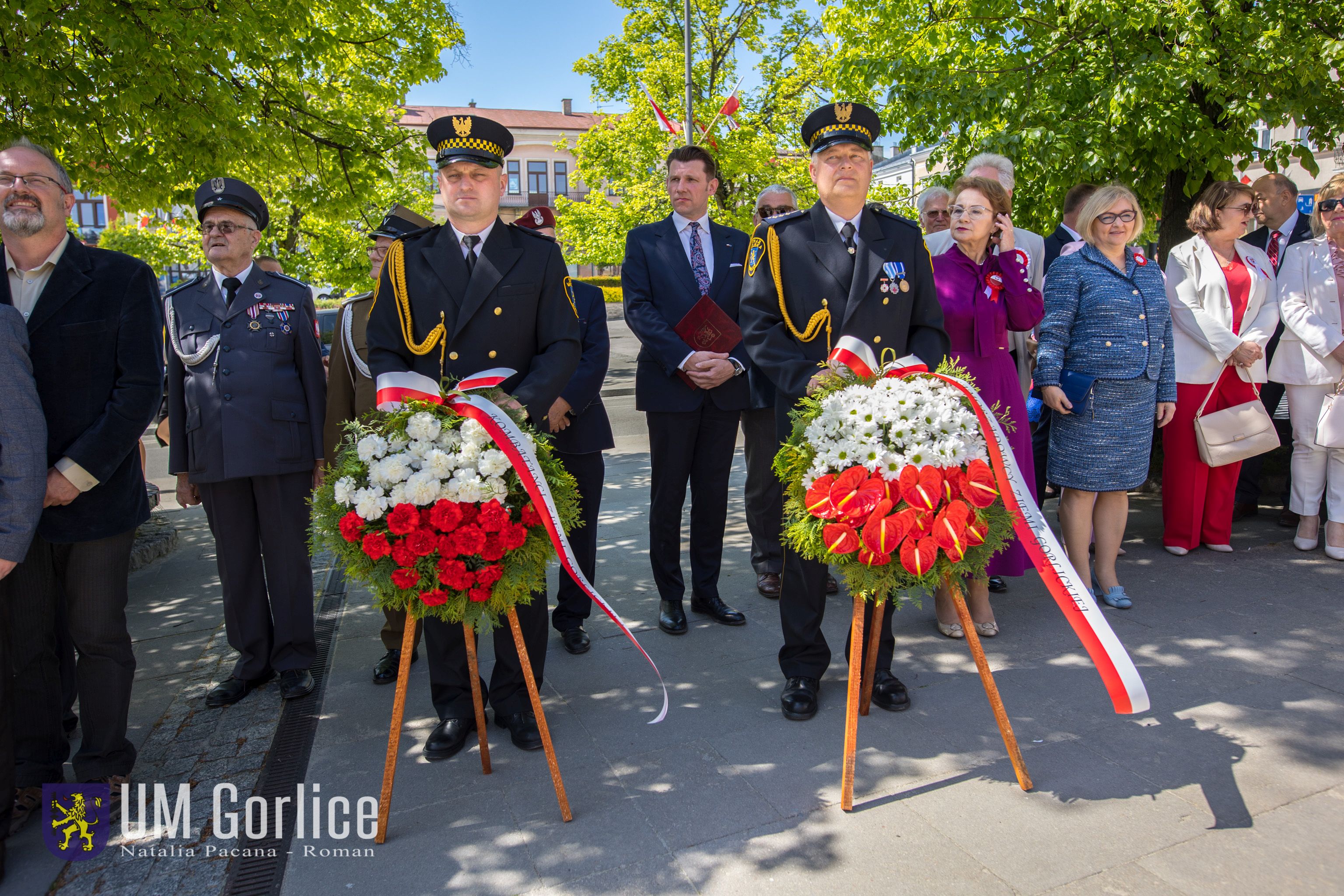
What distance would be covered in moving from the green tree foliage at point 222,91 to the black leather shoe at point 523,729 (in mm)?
4861

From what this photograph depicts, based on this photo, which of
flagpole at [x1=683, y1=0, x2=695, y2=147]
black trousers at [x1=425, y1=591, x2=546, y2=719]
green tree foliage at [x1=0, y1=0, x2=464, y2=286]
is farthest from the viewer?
flagpole at [x1=683, y1=0, x2=695, y2=147]

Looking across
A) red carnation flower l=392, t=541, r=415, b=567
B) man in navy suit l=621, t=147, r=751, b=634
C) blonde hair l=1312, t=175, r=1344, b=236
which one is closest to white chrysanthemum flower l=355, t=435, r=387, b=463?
red carnation flower l=392, t=541, r=415, b=567

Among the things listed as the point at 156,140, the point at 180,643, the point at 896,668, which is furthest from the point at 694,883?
the point at 156,140

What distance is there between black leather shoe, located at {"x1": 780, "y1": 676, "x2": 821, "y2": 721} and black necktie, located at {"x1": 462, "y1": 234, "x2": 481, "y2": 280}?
218cm

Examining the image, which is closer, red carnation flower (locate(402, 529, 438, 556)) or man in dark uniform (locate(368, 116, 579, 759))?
red carnation flower (locate(402, 529, 438, 556))

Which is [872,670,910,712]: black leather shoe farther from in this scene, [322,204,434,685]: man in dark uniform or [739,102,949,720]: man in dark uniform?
[322,204,434,685]: man in dark uniform

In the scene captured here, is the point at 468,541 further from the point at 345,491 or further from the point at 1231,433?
the point at 1231,433

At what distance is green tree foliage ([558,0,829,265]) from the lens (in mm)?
20578

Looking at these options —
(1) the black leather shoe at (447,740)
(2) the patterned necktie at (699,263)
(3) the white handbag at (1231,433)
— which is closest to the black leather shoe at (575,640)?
(1) the black leather shoe at (447,740)

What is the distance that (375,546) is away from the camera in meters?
2.91

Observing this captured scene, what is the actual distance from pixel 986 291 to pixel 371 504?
9.84 feet

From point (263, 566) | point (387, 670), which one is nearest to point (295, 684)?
point (387, 670)

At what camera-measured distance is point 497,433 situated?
9.76 ft

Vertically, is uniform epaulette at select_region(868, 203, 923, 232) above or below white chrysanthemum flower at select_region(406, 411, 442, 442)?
above
